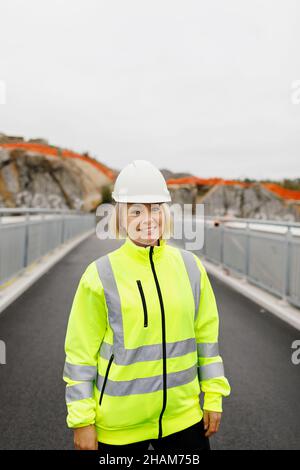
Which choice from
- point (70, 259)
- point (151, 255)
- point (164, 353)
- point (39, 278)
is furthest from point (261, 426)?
point (70, 259)

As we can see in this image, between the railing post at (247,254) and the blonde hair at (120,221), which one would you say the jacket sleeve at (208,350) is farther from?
the railing post at (247,254)

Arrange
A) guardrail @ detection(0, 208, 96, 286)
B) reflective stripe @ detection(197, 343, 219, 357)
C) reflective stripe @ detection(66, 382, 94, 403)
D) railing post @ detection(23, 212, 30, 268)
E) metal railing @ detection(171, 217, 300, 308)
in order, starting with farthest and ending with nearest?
railing post @ detection(23, 212, 30, 268), guardrail @ detection(0, 208, 96, 286), metal railing @ detection(171, 217, 300, 308), reflective stripe @ detection(197, 343, 219, 357), reflective stripe @ detection(66, 382, 94, 403)

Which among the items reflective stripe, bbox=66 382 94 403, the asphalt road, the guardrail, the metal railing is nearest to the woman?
reflective stripe, bbox=66 382 94 403

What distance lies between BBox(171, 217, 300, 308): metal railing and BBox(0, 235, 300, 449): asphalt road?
28.6 inches

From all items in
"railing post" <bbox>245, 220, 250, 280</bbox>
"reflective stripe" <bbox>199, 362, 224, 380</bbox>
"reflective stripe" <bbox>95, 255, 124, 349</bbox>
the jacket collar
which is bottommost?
"railing post" <bbox>245, 220, 250, 280</bbox>

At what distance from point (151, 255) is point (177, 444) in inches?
33.0

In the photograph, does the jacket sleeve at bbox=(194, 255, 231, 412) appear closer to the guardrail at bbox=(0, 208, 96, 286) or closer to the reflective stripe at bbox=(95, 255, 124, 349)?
the reflective stripe at bbox=(95, 255, 124, 349)

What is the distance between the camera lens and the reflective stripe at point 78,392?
183cm

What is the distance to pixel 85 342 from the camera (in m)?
1.88

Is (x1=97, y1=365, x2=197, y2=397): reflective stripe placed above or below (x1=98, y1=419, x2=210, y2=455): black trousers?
above

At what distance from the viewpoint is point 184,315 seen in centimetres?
193

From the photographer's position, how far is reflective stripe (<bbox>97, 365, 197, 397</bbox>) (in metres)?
1.88
